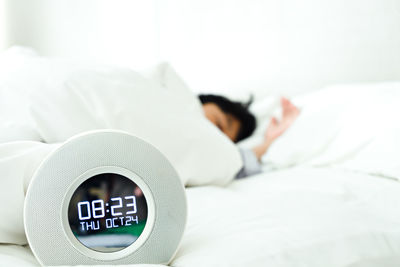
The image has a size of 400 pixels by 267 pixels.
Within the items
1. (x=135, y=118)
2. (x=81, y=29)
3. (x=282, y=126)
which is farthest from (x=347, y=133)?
(x=81, y=29)

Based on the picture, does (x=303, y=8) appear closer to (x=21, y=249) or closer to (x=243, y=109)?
(x=243, y=109)

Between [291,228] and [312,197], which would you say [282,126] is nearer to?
[312,197]

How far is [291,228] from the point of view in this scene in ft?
2.28

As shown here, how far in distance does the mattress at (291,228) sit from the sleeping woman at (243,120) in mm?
537

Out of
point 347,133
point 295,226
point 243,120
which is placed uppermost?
point 295,226

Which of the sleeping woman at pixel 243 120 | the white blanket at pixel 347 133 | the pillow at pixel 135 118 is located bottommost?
the sleeping woman at pixel 243 120

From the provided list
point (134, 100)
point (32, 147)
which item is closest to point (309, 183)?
point (134, 100)

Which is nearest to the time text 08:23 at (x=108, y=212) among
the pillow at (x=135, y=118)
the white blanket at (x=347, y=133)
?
the pillow at (x=135, y=118)

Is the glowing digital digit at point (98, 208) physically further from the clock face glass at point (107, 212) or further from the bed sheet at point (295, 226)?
the bed sheet at point (295, 226)

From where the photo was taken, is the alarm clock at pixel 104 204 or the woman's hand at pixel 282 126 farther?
the woman's hand at pixel 282 126

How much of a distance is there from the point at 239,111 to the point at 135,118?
854 mm

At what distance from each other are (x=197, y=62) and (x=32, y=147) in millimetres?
1729

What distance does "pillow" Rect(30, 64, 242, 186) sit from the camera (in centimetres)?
91

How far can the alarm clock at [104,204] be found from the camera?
0.57 m
